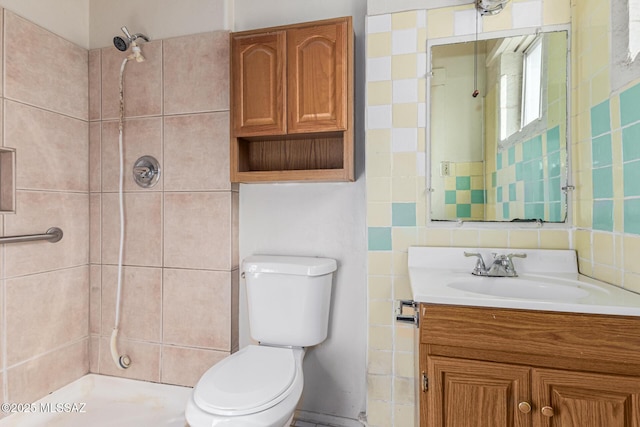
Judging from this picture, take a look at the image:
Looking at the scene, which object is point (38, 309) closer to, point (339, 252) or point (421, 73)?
point (339, 252)

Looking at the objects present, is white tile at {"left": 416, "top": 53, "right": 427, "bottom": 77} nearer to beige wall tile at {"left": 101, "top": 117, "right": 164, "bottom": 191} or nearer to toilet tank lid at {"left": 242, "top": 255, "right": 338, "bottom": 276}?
toilet tank lid at {"left": 242, "top": 255, "right": 338, "bottom": 276}

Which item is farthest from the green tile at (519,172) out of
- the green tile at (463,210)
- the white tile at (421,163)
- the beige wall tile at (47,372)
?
the beige wall tile at (47,372)

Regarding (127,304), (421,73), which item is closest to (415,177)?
(421,73)

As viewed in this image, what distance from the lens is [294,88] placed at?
4.79 ft

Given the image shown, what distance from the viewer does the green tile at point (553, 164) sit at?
131 centimetres

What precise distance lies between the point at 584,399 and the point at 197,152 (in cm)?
171

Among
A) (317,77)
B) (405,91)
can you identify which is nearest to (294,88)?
(317,77)

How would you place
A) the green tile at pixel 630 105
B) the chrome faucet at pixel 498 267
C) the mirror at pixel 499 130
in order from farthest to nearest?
the mirror at pixel 499 130, the chrome faucet at pixel 498 267, the green tile at pixel 630 105

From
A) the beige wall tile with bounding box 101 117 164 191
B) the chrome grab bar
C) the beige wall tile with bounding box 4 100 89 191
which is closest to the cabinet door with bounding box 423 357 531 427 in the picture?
the beige wall tile with bounding box 101 117 164 191

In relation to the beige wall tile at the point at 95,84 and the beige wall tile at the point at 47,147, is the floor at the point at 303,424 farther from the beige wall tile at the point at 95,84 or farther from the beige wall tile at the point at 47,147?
the beige wall tile at the point at 95,84

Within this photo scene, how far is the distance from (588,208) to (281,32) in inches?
54.4

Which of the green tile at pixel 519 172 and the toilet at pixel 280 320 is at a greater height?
the green tile at pixel 519 172

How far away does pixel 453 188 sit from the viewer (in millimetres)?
1397

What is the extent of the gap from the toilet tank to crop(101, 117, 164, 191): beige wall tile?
2.45 ft
